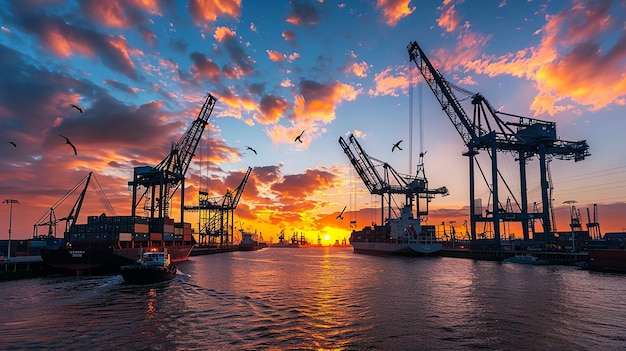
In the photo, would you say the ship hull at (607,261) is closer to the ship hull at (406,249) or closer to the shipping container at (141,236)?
the ship hull at (406,249)

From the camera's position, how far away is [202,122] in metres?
140

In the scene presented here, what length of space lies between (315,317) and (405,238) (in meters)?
111

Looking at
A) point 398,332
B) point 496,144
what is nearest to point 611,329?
point 398,332

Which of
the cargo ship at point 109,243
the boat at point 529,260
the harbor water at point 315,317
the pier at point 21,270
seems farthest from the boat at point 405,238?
the pier at point 21,270

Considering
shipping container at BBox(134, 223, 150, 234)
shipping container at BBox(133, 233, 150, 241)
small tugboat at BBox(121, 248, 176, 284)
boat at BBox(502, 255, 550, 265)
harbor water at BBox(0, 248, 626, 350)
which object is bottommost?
boat at BBox(502, 255, 550, 265)

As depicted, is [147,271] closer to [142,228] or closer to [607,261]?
[142,228]

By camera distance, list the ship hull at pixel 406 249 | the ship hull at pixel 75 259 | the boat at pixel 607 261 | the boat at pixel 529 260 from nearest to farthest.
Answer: the boat at pixel 607 261, the ship hull at pixel 75 259, the boat at pixel 529 260, the ship hull at pixel 406 249

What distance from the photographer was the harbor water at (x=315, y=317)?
24188 millimetres

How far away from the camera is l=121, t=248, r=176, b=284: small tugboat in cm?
5075

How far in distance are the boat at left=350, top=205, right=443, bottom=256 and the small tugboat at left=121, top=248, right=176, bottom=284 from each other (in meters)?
95.7

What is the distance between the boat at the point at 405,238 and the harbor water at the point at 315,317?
8265 cm

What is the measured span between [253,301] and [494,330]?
2275cm

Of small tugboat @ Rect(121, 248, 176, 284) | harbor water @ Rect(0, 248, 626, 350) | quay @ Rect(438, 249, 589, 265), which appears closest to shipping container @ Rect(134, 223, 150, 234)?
small tugboat @ Rect(121, 248, 176, 284)

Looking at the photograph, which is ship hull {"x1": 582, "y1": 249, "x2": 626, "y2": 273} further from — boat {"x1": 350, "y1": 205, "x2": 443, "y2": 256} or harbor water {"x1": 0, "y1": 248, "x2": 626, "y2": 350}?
boat {"x1": 350, "y1": 205, "x2": 443, "y2": 256}
